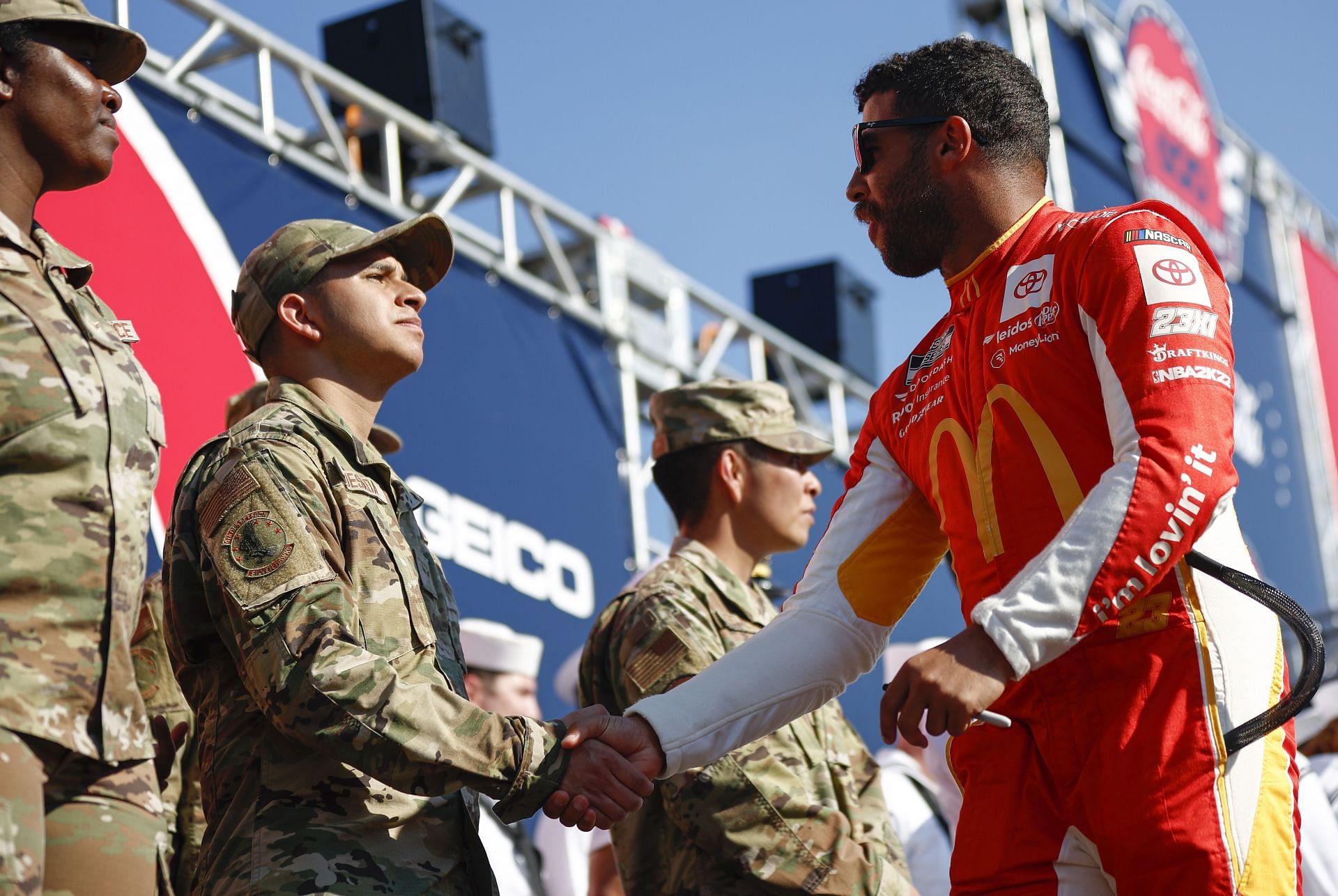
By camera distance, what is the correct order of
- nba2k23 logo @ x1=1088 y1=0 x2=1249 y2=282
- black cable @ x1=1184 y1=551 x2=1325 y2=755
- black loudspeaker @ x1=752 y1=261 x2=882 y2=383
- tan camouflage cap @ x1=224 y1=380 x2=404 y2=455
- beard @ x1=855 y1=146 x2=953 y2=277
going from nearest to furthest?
black cable @ x1=1184 y1=551 x2=1325 y2=755
beard @ x1=855 y1=146 x2=953 y2=277
tan camouflage cap @ x1=224 y1=380 x2=404 y2=455
black loudspeaker @ x1=752 y1=261 x2=882 y2=383
nba2k23 logo @ x1=1088 y1=0 x2=1249 y2=282

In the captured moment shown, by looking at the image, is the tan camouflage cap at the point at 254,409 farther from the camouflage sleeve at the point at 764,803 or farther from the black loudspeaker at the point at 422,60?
the black loudspeaker at the point at 422,60

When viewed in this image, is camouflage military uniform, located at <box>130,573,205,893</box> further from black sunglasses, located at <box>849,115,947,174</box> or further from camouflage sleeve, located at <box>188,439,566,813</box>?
black sunglasses, located at <box>849,115,947,174</box>

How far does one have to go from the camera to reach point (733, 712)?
9.36 ft

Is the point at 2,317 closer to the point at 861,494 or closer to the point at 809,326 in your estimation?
the point at 861,494

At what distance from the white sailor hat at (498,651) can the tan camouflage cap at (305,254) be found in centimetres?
282

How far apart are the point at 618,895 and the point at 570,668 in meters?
1.26

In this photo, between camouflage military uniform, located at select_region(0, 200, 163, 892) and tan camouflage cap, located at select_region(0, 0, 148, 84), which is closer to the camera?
camouflage military uniform, located at select_region(0, 200, 163, 892)

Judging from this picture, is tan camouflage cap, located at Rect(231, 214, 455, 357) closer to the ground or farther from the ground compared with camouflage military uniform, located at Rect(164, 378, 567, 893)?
farther from the ground

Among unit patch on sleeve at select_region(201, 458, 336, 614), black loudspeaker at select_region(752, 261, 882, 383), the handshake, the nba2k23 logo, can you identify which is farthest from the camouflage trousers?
the nba2k23 logo

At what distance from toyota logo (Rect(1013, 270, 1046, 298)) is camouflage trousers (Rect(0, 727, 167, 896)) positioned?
4.99 ft

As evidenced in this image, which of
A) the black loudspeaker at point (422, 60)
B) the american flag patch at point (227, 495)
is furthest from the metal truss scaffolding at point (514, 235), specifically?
the american flag patch at point (227, 495)

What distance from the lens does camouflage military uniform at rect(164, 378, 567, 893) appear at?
2502 mm

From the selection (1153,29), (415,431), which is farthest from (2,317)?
(1153,29)

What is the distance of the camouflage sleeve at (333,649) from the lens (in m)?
2.50
